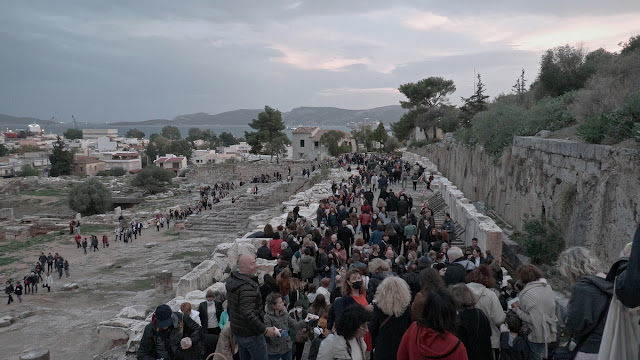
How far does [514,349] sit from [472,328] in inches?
42.4

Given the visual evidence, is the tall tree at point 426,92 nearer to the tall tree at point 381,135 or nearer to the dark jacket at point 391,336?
the tall tree at point 381,135

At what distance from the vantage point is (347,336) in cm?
367

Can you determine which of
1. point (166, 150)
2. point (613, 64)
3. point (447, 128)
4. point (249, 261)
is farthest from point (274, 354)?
point (166, 150)

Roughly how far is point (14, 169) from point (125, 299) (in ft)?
249

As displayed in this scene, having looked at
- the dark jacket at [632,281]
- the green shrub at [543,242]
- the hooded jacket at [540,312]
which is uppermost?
the dark jacket at [632,281]

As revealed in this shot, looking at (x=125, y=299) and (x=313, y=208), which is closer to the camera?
(x=125, y=299)

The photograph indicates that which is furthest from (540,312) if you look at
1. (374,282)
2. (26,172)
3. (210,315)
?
(26,172)

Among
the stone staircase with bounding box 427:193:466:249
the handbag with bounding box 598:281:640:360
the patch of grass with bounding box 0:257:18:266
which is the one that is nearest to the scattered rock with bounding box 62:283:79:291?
the patch of grass with bounding box 0:257:18:266

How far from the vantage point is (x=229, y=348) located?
461 centimetres

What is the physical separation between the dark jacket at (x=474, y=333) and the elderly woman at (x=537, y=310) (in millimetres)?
801

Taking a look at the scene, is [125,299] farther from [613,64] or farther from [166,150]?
[166,150]

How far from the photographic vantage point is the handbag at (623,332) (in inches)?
97.3

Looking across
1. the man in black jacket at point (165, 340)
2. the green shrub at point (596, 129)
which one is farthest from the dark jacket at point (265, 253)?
the green shrub at point (596, 129)

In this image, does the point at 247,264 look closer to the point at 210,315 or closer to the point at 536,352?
the point at 210,315
